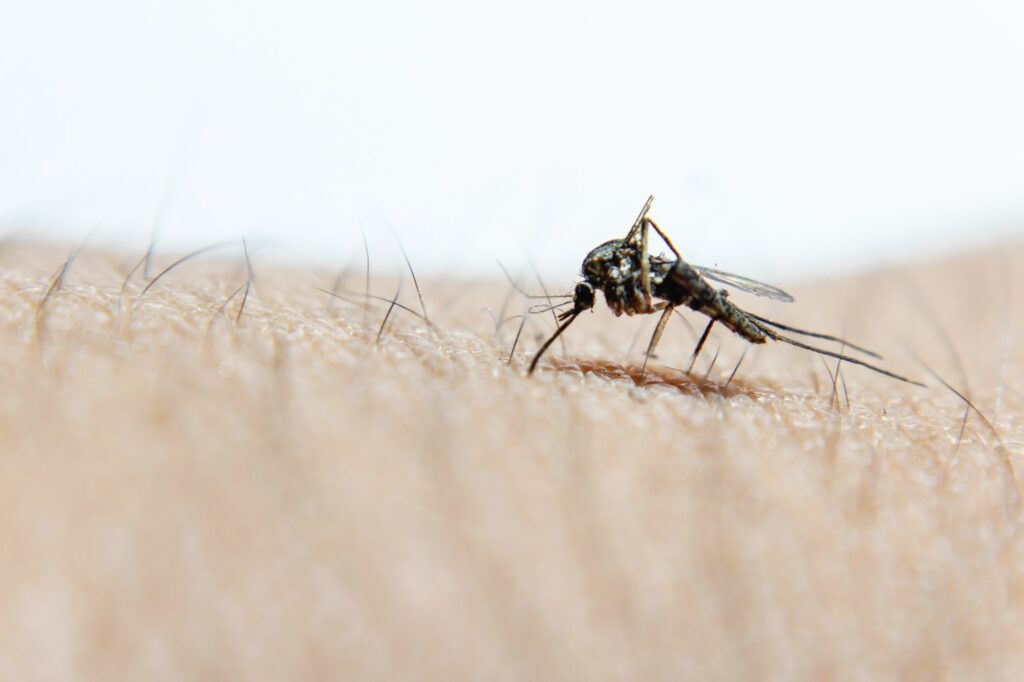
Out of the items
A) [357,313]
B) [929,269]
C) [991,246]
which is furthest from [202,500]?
[991,246]

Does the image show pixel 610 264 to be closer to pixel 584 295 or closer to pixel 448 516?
pixel 584 295

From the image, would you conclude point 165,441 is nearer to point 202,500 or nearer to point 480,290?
point 202,500

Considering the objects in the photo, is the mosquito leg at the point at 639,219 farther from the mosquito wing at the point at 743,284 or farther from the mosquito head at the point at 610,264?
the mosquito wing at the point at 743,284

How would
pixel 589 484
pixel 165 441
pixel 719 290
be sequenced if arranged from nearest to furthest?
pixel 165 441 < pixel 589 484 < pixel 719 290

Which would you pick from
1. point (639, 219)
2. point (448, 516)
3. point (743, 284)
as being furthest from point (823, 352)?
point (448, 516)

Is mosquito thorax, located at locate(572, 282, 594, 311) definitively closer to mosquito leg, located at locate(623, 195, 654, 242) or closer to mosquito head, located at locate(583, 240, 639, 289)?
mosquito head, located at locate(583, 240, 639, 289)

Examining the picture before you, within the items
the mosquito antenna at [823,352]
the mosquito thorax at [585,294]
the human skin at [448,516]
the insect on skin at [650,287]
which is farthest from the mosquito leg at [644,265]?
the mosquito antenna at [823,352]
